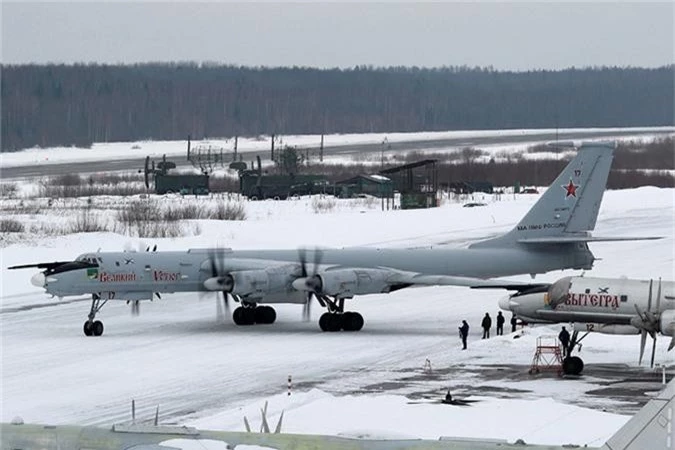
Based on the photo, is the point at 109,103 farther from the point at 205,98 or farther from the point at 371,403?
the point at 371,403

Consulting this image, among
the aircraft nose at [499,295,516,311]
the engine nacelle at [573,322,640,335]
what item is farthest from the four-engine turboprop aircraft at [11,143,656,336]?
the engine nacelle at [573,322,640,335]

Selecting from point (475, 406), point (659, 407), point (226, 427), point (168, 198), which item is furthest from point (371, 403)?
point (168, 198)

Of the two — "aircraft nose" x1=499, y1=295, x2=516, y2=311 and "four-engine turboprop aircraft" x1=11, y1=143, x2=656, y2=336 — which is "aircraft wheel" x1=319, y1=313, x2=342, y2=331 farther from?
"aircraft nose" x1=499, y1=295, x2=516, y2=311

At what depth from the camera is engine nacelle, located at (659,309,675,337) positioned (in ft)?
114

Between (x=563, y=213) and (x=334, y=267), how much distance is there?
843cm

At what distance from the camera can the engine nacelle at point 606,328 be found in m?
36.3

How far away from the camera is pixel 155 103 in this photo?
18925cm

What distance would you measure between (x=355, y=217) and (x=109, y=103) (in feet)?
361

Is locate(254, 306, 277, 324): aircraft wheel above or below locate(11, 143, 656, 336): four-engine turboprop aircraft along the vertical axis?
below

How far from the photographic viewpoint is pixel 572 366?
35625 millimetres

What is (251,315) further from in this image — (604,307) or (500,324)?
(604,307)

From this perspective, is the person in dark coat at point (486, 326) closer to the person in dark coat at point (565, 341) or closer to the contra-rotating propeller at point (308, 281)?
Result: the person in dark coat at point (565, 341)

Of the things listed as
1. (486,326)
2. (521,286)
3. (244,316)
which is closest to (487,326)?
(486,326)

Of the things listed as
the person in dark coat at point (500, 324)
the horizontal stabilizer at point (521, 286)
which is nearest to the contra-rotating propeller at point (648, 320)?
the horizontal stabilizer at point (521, 286)
